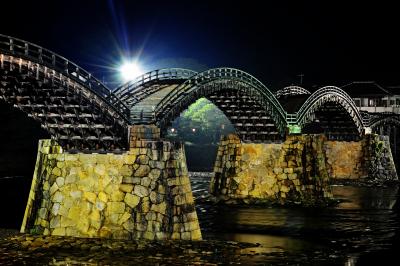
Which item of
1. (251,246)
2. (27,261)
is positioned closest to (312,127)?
(251,246)

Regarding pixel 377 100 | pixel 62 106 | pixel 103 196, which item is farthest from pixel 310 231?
pixel 377 100

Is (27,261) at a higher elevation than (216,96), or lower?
lower

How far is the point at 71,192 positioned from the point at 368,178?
138 ft

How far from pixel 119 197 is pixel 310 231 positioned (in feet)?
36.4

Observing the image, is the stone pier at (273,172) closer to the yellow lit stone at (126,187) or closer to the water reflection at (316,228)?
the water reflection at (316,228)

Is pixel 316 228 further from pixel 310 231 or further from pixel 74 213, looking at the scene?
pixel 74 213

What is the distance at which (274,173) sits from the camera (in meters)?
40.1

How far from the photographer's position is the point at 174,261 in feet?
68.3

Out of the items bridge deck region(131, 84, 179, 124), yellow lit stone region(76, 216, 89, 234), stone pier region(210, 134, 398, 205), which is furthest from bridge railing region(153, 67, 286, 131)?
yellow lit stone region(76, 216, 89, 234)

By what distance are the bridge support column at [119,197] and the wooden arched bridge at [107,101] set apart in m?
1.27

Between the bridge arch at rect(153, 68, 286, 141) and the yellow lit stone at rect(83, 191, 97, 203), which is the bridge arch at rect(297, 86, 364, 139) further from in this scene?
the yellow lit stone at rect(83, 191, 97, 203)

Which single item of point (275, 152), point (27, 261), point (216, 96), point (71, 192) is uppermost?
point (216, 96)

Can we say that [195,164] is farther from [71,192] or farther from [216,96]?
[71,192]

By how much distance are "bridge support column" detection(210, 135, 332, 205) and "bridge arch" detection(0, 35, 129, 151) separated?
15.8 metres
